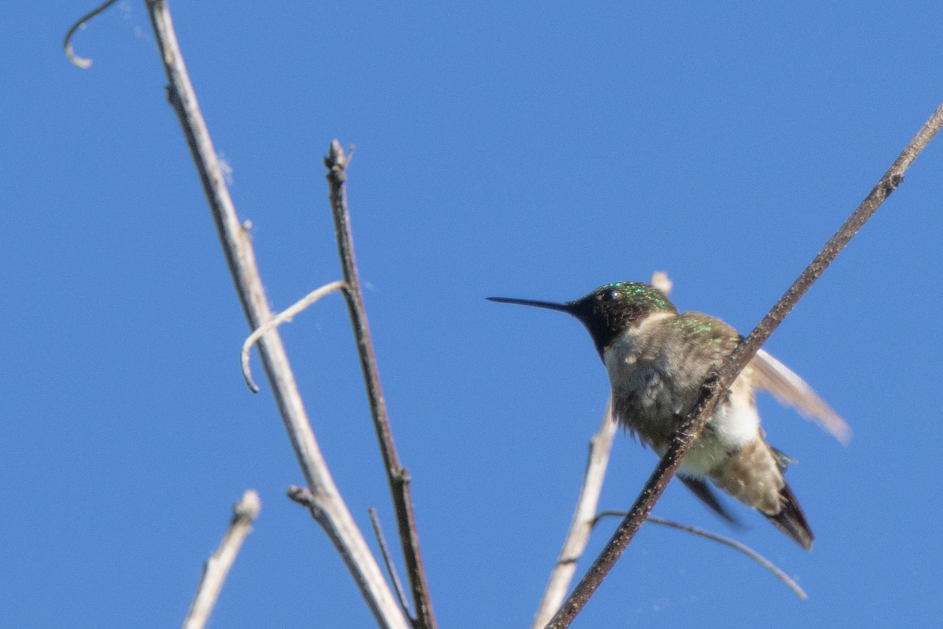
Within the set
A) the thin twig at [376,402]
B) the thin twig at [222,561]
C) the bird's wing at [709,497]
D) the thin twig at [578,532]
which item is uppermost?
the bird's wing at [709,497]

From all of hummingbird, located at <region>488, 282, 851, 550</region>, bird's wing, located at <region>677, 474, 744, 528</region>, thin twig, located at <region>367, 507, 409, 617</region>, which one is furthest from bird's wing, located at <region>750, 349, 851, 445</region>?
thin twig, located at <region>367, 507, 409, 617</region>

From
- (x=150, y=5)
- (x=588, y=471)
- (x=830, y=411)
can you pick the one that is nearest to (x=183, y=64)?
(x=150, y=5)

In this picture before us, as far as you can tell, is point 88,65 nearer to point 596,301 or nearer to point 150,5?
point 150,5

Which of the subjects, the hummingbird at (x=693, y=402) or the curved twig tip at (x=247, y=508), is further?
the hummingbird at (x=693, y=402)

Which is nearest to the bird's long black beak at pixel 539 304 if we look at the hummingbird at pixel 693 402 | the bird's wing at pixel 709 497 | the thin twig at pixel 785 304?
the hummingbird at pixel 693 402

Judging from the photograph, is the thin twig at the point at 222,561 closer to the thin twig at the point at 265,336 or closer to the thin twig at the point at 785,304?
the thin twig at the point at 265,336

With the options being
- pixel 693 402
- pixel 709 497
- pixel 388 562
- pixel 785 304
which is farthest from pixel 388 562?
pixel 709 497

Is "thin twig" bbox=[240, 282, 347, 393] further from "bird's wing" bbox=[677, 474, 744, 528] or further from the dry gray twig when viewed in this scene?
"bird's wing" bbox=[677, 474, 744, 528]
